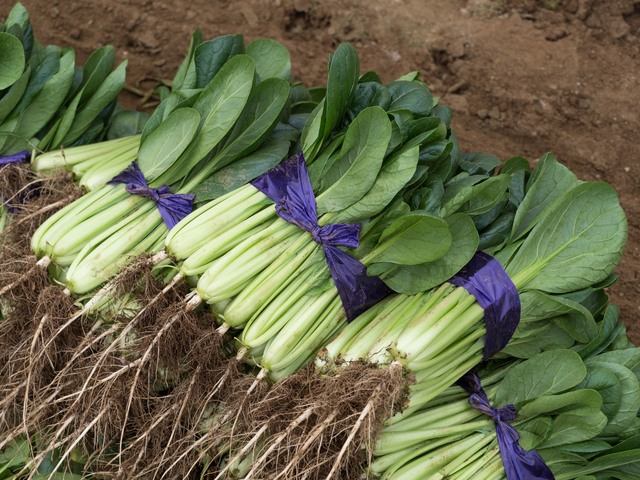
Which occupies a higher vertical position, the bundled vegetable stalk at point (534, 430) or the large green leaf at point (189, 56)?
the large green leaf at point (189, 56)

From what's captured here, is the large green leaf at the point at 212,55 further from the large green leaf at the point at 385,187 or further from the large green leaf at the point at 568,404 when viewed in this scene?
the large green leaf at the point at 568,404

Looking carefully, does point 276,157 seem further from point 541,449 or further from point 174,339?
point 541,449

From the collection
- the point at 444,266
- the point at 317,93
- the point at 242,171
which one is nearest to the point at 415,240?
the point at 444,266

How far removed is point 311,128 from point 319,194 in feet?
1.19

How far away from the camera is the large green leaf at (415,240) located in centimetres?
194

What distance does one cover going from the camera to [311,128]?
2.41 m

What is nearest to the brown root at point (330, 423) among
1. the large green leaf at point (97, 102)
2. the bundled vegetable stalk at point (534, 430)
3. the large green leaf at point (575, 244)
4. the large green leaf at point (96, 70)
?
the bundled vegetable stalk at point (534, 430)

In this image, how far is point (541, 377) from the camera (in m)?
2.08

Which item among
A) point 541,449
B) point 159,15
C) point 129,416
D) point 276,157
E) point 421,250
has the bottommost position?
point 541,449

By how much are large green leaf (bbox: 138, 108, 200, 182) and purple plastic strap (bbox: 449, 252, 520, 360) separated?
1.45m

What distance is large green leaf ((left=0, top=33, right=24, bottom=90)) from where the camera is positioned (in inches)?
104

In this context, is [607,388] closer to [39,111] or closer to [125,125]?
[125,125]

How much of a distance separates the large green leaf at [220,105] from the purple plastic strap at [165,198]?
108 millimetres

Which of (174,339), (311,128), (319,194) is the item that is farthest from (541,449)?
(311,128)
